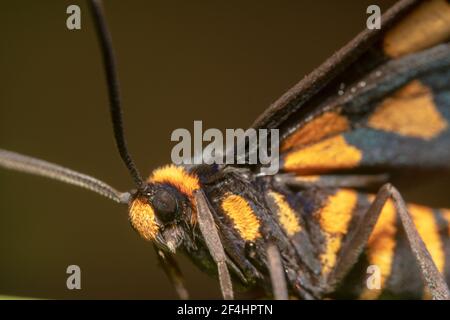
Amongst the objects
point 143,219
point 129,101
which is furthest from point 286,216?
point 129,101

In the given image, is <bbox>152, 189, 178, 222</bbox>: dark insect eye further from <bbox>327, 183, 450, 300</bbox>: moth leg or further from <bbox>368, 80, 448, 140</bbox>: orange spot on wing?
<bbox>368, 80, 448, 140</bbox>: orange spot on wing

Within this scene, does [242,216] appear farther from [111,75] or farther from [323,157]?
[111,75]

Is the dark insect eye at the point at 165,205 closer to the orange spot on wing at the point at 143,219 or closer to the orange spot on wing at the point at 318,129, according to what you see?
the orange spot on wing at the point at 143,219

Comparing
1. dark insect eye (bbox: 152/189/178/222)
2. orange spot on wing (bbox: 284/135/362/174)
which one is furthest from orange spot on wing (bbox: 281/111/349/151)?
dark insect eye (bbox: 152/189/178/222)

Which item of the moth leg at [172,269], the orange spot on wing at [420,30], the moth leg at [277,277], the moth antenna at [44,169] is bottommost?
the moth leg at [277,277]

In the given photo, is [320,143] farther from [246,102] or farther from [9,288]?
[9,288]

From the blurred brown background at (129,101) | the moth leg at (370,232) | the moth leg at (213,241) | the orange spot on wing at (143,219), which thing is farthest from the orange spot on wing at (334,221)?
the blurred brown background at (129,101)
